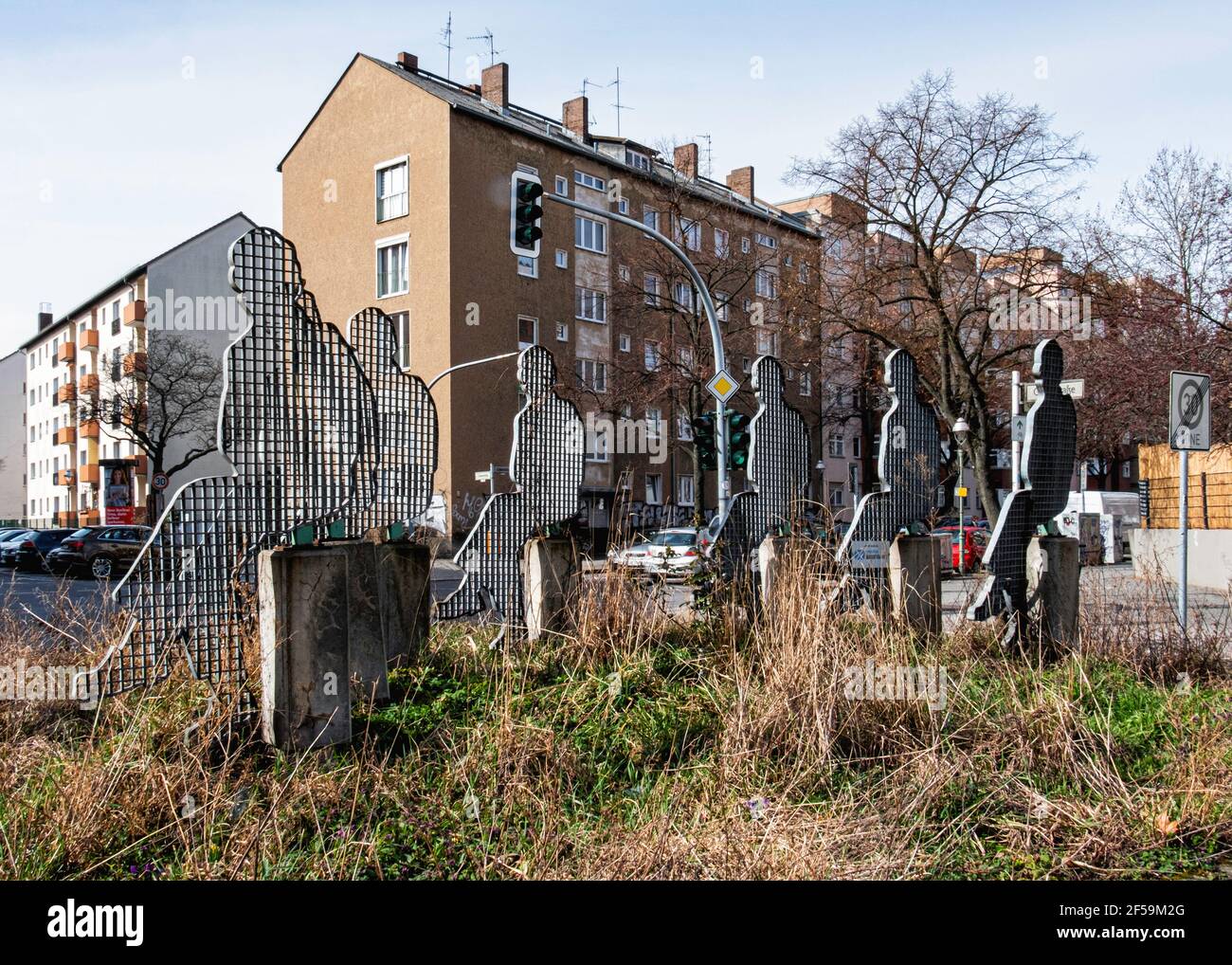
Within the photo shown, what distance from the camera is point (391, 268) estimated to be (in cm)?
3869

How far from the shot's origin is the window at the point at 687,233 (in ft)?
115

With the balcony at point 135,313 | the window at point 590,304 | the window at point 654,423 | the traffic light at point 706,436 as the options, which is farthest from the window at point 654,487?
the traffic light at point 706,436

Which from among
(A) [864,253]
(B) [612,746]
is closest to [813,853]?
(B) [612,746]

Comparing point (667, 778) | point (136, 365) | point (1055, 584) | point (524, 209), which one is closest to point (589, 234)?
point (136, 365)

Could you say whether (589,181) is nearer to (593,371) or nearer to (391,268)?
(593,371)

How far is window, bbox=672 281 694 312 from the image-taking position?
117 feet

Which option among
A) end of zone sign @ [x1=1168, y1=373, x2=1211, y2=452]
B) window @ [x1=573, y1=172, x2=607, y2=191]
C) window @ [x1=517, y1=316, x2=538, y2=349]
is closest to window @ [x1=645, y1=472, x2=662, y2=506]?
window @ [x1=517, y1=316, x2=538, y2=349]

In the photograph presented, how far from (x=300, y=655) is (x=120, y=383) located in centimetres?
3838

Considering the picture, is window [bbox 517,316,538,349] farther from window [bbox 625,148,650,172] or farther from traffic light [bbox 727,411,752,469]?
traffic light [bbox 727,411,752,469]

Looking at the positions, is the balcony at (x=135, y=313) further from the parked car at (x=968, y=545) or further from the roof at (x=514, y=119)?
the parked car at (x=968, y=545)

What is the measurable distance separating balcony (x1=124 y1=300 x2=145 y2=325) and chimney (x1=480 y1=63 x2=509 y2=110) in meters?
21.4

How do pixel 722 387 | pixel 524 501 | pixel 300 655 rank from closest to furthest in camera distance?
pixel 300 655
pixel 524 501
pixel 722 387

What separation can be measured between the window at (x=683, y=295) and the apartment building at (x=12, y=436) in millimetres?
55708
